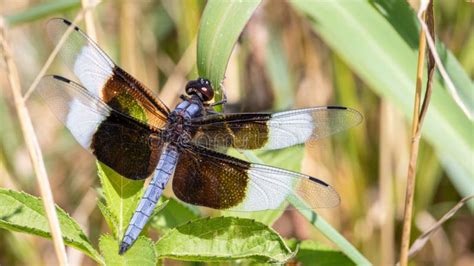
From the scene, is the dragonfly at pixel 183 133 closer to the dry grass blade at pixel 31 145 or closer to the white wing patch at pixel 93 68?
the white wing patch at pixel 93 68

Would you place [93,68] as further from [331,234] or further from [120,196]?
[331,234]

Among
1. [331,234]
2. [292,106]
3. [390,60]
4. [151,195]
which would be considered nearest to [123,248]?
[151,195]

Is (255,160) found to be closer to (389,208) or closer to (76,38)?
(76,38)

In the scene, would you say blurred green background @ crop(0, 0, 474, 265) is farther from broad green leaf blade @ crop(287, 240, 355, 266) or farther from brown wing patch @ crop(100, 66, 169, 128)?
broad green leaf blade @ crop(287, 240, 355, 266)

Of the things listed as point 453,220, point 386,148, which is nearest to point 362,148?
point 386,148

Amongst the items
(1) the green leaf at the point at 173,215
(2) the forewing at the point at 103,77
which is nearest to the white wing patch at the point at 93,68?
(2) the forewing at the point at 103,77

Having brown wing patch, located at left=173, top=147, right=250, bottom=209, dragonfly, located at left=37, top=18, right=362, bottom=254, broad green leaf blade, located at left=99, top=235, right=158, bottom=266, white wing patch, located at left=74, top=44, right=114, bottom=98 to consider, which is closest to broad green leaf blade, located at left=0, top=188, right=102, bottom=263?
broad green leaf blade, located at left=99, top=235, right=158, bottom=266

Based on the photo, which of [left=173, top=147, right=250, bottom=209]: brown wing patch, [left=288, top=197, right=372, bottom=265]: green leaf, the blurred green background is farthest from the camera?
the blurred green background
